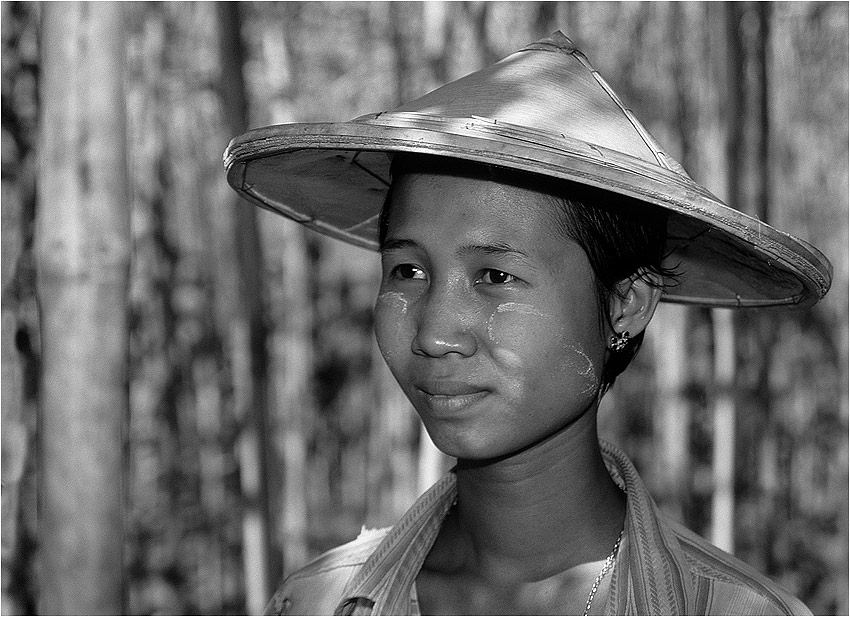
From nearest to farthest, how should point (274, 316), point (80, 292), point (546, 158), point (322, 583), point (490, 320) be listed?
point (546, 158) → point (490, 320) → point (322, 583) → point (80, 292) → point (274, 316)

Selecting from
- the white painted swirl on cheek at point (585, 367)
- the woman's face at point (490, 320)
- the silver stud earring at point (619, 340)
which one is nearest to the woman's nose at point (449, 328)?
the woman's face at point (490, 320)

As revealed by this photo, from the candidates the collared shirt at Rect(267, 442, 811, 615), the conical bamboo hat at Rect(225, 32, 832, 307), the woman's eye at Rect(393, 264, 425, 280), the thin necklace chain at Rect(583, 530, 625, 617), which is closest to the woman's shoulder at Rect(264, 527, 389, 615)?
the collared shirt at Rect(267, 442, 811, 615)

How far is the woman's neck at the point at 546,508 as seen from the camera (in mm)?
1244

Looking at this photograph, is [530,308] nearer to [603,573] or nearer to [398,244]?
[398,244]

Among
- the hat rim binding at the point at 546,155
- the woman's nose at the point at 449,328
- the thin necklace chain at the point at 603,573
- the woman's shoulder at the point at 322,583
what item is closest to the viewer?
the hat rim binding at the point at 546,155

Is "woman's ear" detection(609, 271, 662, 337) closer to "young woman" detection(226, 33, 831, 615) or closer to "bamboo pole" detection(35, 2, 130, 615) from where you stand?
"young woman" detection(226, 33, 831, 615)

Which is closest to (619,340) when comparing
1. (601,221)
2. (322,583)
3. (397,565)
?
(601,221)

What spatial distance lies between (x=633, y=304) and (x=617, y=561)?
13.0 inches

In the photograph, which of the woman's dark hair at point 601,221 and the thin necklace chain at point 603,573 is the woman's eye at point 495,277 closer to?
the woman's dark hair at point 601,221

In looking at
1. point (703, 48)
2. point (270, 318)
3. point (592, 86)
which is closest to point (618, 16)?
point (703, 48)

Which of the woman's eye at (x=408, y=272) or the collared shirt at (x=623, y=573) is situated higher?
the woman's eye at (x=408, y=272)

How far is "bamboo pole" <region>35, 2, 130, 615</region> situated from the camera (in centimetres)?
188

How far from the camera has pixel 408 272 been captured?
47.2 inches

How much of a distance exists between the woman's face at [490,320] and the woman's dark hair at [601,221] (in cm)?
1
